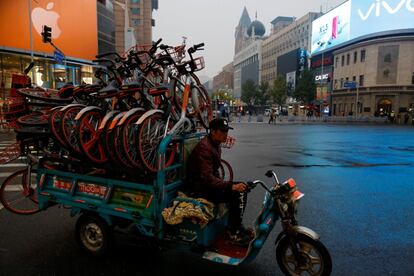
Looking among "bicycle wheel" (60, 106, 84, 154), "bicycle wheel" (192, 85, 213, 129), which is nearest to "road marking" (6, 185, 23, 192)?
"bicycle wheel" (60, 106, 84, 154)

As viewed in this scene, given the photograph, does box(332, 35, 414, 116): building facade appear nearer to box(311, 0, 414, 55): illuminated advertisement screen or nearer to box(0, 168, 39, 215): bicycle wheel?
box(311, 0, 414, 55): illuminated advertisement screen

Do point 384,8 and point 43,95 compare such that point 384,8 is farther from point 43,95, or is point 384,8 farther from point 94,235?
point 94,235

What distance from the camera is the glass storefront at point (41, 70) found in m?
31.9

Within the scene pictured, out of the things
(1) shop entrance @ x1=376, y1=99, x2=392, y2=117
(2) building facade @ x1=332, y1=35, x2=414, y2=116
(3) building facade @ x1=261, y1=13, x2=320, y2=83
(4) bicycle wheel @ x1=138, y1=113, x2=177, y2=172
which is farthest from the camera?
(3) building facade @ x1=261, y1=13, x2=320, y2=83

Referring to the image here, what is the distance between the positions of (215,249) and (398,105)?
57.6 meters

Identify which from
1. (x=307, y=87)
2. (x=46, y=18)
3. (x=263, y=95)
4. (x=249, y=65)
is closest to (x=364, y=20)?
(x=307, y=87)

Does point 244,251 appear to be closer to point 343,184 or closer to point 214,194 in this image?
point 214,194

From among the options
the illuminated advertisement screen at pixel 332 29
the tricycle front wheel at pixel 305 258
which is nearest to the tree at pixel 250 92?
the illuminated advertisement screen at pixel 332 29

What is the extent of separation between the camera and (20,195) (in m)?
6.58

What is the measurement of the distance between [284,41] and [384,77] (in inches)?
2029

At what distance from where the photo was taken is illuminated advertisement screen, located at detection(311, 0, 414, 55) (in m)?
52.5

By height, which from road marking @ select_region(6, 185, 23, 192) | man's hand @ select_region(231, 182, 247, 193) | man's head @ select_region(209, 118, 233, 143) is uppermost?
man's head @ select_region(209, 118, 233, 143)

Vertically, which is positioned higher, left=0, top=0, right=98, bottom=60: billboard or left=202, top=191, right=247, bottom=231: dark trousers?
left=0, top=0, right=98, bottom=60: billboard

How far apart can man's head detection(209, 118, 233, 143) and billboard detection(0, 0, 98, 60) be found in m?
33.0
